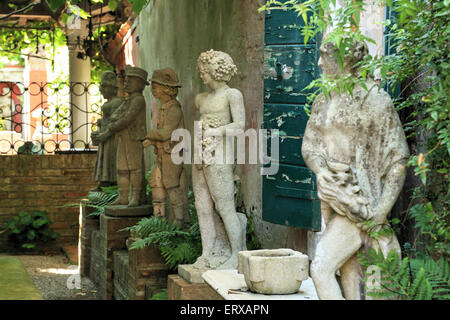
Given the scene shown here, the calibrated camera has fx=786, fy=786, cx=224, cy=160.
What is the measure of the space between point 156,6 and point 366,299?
28.9 ft

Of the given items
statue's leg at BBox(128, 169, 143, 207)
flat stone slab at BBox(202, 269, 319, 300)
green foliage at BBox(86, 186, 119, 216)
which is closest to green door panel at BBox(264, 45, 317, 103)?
flat stone slab at BBox(202, 269, 319, 300)

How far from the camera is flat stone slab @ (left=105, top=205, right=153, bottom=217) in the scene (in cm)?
911

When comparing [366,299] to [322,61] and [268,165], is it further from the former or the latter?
[268,165]

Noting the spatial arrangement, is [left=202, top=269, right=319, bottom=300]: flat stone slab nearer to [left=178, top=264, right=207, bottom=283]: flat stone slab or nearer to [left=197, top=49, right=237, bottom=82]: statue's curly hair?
[left=178, top=264, right=207, bottom=283]: flat stone slab

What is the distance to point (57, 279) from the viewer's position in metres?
10.5

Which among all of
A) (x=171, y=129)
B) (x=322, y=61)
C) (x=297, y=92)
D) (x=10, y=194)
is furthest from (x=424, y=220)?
(x=10, y=194)

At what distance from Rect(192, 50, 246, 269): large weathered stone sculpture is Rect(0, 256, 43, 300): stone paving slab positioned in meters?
3.56

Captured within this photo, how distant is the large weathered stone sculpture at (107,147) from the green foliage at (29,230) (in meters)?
2.38

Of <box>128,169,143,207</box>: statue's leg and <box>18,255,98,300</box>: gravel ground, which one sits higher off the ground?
<box>128,169,143,207</box>: statue's leg

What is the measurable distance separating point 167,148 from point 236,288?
97.9 inches

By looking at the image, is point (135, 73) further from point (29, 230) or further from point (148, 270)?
point (29, 230)

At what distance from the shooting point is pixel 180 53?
35.3 ft

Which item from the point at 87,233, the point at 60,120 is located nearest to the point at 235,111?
the point at 87,233

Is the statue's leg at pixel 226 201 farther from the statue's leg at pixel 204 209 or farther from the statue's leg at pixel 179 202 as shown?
the statue's leg at pixel 179 202
